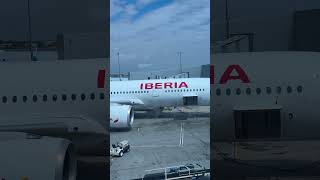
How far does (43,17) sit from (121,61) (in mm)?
663

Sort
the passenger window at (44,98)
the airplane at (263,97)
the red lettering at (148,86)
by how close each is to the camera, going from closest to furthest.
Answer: the airplane at (263,97) < the passenger window at (44,98) < the red lettering at (148,86)

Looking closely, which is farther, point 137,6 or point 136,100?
point 136,100

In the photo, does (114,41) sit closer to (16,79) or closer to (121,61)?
(121,61)

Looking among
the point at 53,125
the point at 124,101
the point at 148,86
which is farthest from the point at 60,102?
the point at 148,86

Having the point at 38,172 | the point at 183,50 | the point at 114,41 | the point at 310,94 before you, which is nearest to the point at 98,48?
the point at 114,41

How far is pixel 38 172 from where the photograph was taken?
264 cm

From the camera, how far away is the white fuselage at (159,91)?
2771 millimetres

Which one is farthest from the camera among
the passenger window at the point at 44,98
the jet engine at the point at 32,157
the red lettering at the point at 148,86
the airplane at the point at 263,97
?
the red lettering at the point at 148,86

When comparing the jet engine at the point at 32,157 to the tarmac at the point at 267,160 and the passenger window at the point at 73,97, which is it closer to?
the passenger window at the point at 73,97

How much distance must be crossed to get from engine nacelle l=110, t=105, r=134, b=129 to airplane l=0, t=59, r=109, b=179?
53 mm

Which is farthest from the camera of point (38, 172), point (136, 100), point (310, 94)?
point (136, 100)

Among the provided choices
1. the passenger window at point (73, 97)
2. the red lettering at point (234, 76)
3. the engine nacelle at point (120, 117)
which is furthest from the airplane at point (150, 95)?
the passenger window at point (73, 97)

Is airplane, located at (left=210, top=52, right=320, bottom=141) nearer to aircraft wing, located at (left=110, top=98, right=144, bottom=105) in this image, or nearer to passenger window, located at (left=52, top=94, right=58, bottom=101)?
aircraft wing, located at (left=110, top=98, right=144, bottom=105)

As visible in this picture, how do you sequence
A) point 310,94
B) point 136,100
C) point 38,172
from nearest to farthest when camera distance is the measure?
point 38,172 < point 310,94 < point 136,100
